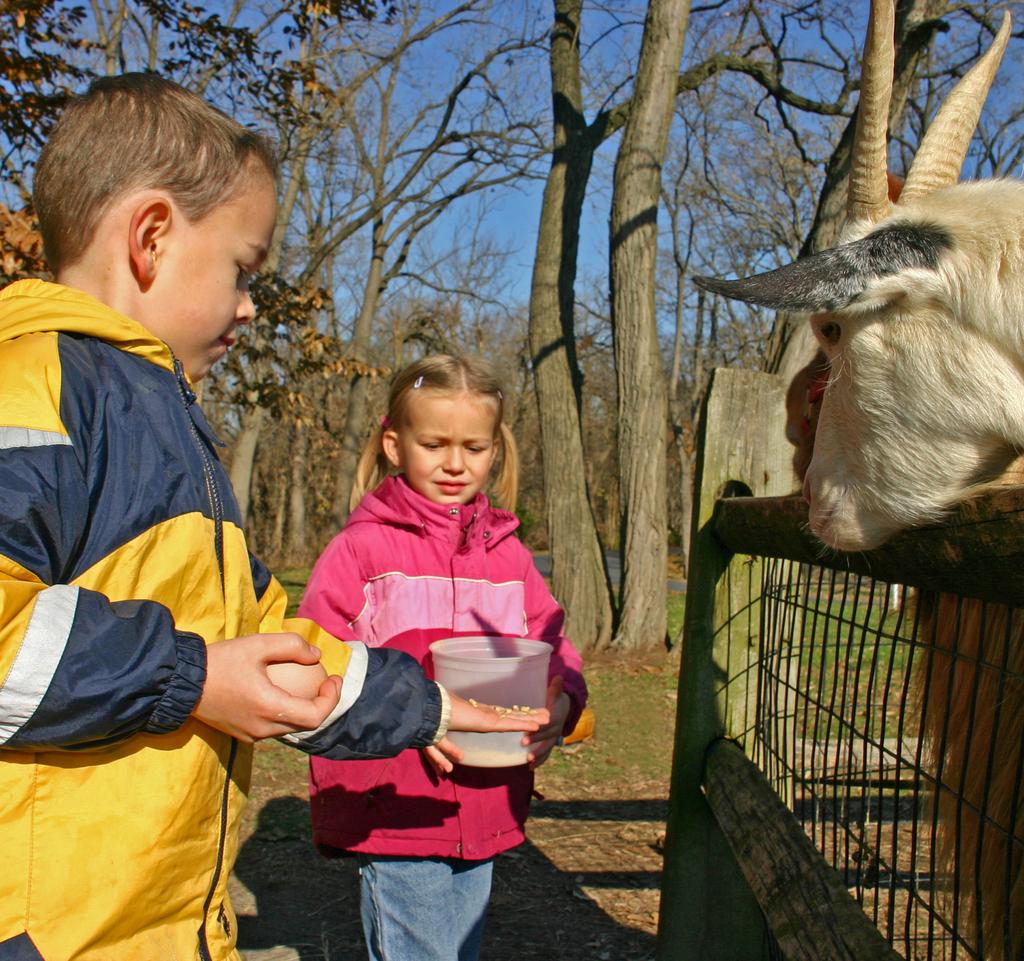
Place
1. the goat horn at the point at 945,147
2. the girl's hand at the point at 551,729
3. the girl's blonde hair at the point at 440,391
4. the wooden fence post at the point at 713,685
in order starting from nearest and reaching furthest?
1. the goat horn at the point at 945,147
2. the girl's hand at the point at 551,729
3. the wooden fence post at the point at 713,685
4. the girl's blonde hair at the point at 440,391

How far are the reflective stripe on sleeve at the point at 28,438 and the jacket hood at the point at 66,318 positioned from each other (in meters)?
0.20

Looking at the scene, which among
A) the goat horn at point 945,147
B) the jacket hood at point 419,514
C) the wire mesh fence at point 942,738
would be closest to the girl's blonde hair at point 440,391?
the jacket hood at point 419,514

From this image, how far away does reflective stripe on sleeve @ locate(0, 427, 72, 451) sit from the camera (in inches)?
48.5

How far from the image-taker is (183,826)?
4.68 feet

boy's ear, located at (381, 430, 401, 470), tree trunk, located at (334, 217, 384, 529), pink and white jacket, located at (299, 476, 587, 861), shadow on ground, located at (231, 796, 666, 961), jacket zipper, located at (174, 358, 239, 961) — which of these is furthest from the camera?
tree trunk, located at (334, 217, 384, 529)

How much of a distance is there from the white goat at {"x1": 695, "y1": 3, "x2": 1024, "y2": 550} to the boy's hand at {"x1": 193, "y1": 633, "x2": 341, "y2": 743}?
0.99 metres

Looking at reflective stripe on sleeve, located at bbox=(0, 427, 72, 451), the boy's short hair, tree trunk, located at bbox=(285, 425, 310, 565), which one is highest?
the boy's short hair

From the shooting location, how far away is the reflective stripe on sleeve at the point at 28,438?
1231mm

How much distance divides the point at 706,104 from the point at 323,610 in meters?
18.6

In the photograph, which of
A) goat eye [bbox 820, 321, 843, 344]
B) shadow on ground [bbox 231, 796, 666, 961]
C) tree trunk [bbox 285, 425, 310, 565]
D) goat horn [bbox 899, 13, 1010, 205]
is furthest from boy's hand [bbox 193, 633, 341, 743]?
tree trunk [bbox 285, 425, 310, 565]

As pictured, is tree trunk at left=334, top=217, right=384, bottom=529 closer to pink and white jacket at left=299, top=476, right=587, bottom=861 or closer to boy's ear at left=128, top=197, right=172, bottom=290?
pink and white jacket at left=299, top=476, right=587, bottom=861

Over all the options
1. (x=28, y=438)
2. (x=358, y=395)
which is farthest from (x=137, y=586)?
(x=358, y=395)

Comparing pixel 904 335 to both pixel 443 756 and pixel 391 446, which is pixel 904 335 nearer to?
pixel 443 756

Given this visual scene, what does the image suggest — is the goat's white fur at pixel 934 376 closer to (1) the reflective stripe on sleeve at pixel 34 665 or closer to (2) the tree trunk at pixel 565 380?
(1) the reflective stripe on sleeve at pixel 34 665
